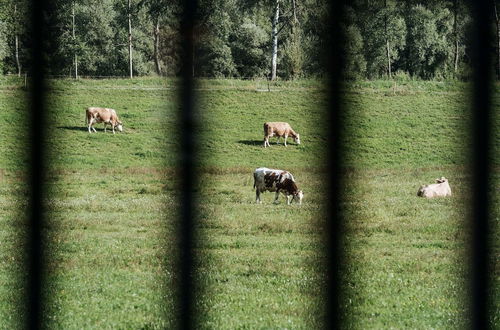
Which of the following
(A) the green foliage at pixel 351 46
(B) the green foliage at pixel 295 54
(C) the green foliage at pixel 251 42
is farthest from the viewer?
(C) the green foliage at pixel 251 42

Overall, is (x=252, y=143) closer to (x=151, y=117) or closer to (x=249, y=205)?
(x=151, y=117)

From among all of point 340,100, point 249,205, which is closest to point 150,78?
A: point 249,205

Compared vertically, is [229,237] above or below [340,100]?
below

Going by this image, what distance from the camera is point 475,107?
10.1ft

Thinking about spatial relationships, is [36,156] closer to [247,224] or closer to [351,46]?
[351,46]

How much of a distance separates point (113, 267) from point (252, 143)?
2260 centimetres

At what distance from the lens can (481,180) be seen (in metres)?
3.07

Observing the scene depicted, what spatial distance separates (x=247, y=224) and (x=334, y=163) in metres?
9.04

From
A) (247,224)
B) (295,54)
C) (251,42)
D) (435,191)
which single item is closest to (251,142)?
(435,191)

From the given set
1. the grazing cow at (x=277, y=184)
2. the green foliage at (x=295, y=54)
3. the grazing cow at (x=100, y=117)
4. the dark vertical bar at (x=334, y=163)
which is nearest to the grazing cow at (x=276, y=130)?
the grazing cow at (x=100, y=117)

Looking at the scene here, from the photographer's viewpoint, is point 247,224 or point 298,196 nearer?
point 247,224

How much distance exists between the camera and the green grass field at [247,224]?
432 centimetres

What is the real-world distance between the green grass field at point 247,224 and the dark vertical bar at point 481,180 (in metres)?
0.17

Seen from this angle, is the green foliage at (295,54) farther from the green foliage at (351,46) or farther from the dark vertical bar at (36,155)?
the dark vertical bar at (36,155)
